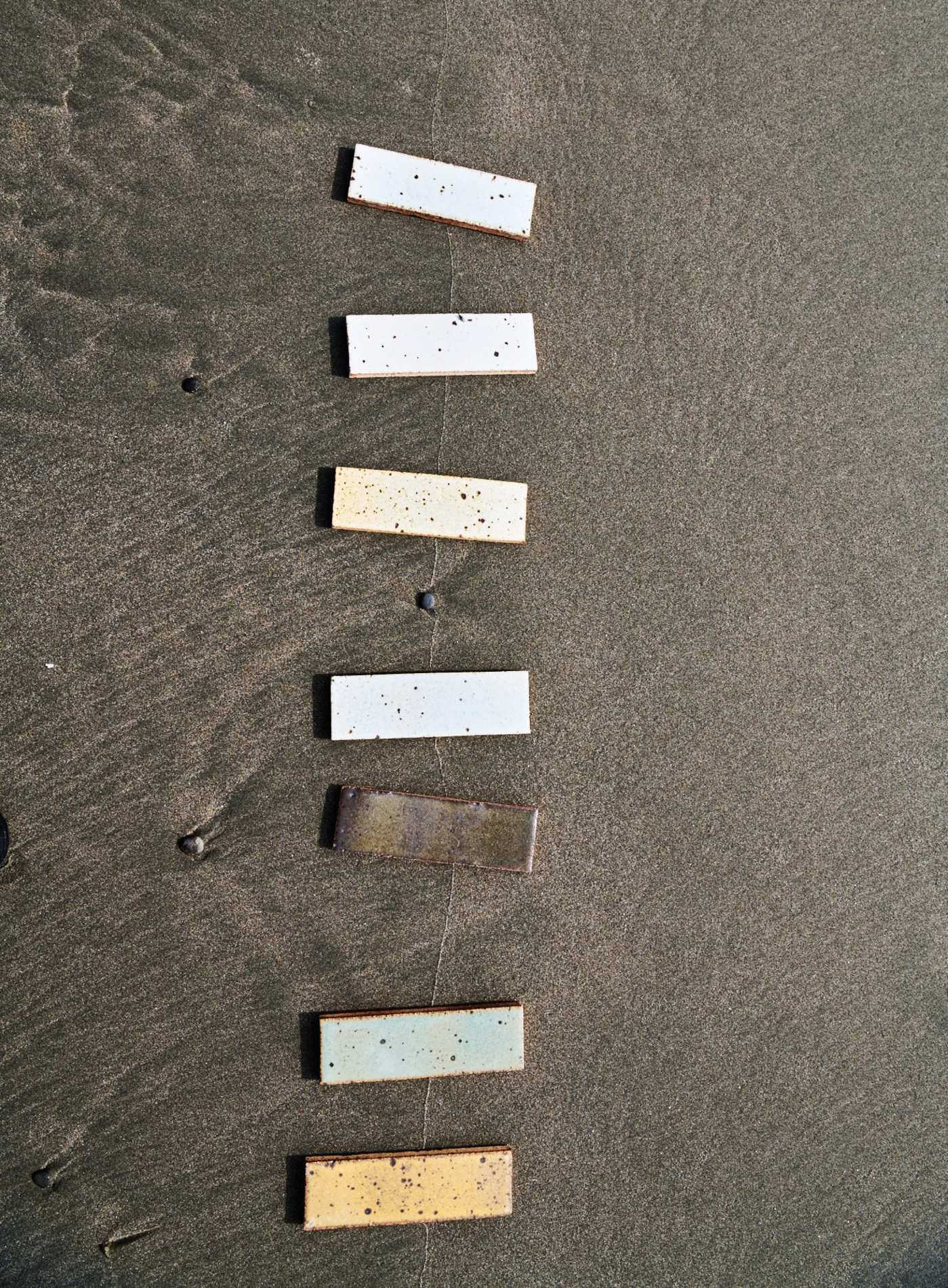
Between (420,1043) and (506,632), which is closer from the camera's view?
(420,1043)

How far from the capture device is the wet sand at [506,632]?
3498 mm

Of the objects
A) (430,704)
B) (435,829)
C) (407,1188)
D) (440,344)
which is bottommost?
Result: (407,1188)

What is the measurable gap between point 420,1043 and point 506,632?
1.89 meters

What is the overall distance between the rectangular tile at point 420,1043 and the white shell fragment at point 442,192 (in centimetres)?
362

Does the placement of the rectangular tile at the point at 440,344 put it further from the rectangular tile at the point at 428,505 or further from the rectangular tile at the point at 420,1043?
the rectangular tile at the point at 420,1043

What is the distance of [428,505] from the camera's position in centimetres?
359

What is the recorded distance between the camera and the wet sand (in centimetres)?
350

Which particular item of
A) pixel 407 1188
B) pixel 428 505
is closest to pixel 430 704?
pixel 428 505

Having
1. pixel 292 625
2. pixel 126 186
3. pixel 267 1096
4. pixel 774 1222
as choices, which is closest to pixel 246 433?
pixel 292 625

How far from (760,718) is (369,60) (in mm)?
3605

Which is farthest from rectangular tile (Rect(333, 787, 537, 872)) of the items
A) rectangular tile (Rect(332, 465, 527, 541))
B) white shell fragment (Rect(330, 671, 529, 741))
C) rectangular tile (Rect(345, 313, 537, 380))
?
rectangular tile (Rect(345, 313, 537, 380))

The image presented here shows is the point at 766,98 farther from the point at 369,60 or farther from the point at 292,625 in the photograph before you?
the point at 292,625

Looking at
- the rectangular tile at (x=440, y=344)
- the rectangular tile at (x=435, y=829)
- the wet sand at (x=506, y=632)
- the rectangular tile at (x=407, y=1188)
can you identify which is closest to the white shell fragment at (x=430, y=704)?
the wet sand at (x=506, y=632)

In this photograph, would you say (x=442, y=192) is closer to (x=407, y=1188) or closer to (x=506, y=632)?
(x=506, y=632)
